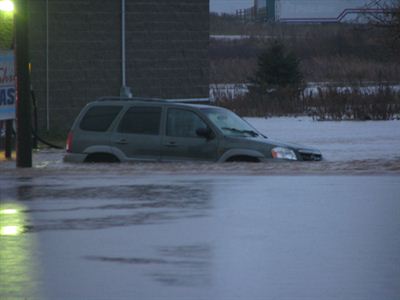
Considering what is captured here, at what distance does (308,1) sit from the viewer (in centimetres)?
4778

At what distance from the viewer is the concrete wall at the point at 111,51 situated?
1339 inches

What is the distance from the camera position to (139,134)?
2056 cm

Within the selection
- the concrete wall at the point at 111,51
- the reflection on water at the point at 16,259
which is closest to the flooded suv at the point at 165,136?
the reflection on water at the point at 16,259

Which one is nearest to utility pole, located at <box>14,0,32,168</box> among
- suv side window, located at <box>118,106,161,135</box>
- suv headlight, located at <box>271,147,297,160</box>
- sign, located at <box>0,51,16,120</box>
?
suv side window, located at <box>118,106,161,135</box>

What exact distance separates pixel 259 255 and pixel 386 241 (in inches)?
57.8

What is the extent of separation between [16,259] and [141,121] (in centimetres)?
1011

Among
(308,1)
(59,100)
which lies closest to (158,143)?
(59,100)

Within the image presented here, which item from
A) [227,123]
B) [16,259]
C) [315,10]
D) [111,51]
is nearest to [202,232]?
[16,259]

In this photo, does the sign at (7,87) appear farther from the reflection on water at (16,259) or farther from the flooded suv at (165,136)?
the reflection on water at (16,259)

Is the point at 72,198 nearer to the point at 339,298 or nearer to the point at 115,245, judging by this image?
the point at 115,245

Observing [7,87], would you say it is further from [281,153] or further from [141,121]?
[281,153]

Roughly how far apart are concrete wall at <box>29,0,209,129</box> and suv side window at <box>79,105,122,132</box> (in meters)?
12.9

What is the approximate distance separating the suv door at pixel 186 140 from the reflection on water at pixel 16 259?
6.62m

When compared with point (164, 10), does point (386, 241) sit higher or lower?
lower
